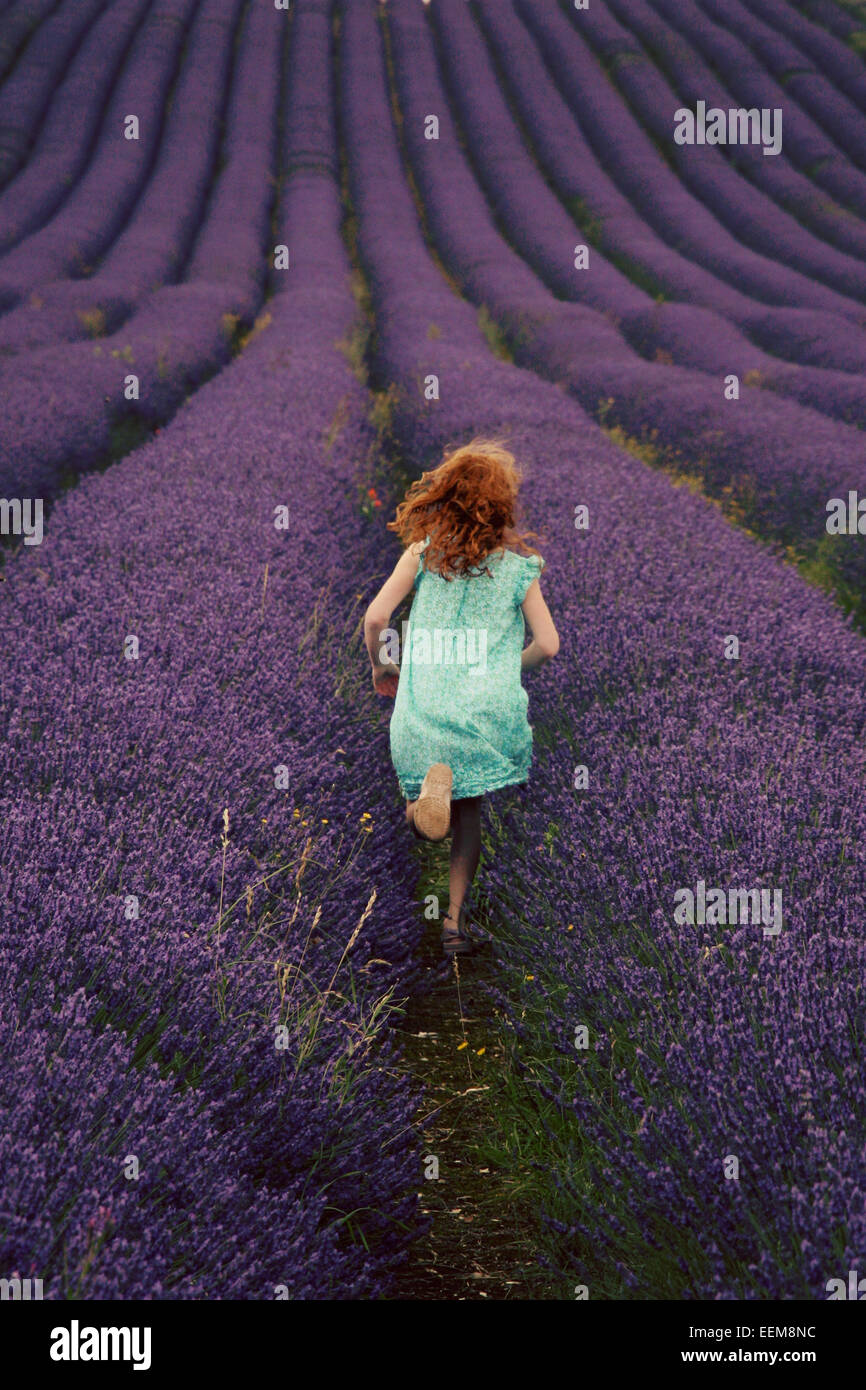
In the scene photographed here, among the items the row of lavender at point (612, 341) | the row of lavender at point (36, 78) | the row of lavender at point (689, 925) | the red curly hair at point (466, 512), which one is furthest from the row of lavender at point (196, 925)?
the row of lavender at point (36, 78)

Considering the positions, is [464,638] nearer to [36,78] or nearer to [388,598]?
[388,598]

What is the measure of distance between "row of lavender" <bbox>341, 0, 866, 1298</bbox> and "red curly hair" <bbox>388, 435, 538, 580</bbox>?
57 centimetres

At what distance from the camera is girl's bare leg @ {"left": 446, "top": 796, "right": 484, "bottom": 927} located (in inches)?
113

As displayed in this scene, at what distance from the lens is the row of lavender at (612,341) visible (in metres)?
6.77

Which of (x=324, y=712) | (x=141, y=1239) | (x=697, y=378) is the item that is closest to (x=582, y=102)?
(x=697, y=378)

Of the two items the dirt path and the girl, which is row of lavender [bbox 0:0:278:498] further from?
the dirt path

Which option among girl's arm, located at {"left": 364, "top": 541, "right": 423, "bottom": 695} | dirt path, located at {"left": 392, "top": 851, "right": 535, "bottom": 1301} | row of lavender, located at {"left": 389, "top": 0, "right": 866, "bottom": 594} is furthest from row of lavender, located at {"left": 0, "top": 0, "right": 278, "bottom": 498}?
dirt path, located at {"left": 392, "top": 851, "right": 535, "bottom": 1301}

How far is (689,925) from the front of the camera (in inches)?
77.7

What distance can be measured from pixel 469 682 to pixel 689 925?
3.24 ft

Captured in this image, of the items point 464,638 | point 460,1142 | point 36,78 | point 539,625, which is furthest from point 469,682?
point 36,78

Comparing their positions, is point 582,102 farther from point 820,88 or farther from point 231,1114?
point 231,1114

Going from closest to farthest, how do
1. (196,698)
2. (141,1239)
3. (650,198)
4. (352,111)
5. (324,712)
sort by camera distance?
(141,1239) < (196,698) < (324,712) < (650,198) < (352,111)

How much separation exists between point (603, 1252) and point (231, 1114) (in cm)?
62

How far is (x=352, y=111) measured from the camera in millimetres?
25844
